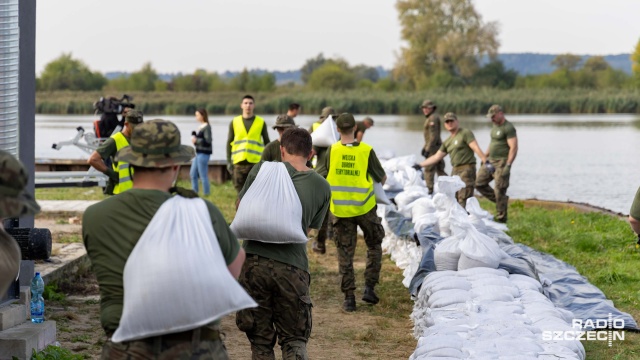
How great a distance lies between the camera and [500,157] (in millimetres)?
14617

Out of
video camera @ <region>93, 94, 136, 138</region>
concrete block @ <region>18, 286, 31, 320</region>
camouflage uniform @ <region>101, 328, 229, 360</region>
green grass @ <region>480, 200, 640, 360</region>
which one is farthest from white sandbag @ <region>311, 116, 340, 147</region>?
camouflage uniform @ <region>101, 328, 229, 360</region>

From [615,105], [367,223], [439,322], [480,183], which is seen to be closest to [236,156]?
[480,183]

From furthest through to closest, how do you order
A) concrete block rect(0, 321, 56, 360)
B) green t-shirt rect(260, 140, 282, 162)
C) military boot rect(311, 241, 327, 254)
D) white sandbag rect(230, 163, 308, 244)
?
military boot rect(311, 241, 327, 254) → green t-shirt rect(260, 140, 282, 162) → concrete block rect(0, 321, 56, 360) → white sandbag rect(230, 163, 308, 244)

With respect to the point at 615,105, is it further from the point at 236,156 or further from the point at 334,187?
the point at 334,187

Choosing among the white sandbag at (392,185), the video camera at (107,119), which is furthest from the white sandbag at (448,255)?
the video camera at (107,119)

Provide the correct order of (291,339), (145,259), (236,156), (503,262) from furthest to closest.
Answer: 1. (236,156)
2. (503,262)
3. (291,339)
4. (145,259)

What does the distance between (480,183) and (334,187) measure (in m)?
6.15

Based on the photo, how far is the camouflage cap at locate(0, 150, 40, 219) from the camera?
12.4 ft

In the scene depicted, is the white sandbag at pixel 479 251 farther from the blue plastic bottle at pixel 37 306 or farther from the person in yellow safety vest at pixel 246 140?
the person in yellow safety vest at pixel 246 140

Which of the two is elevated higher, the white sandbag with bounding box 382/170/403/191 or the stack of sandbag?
the white sandbag with bounding box 382/170/403/191

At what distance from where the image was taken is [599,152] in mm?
37719

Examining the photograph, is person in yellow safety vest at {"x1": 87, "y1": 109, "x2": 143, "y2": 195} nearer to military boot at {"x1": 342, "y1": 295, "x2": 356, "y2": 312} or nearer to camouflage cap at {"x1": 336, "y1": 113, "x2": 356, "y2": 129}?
camouflage cap at {"x1": 336, "y1": 113, "x2": 356, "y2": 129}

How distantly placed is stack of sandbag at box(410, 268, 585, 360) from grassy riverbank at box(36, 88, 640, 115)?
157 ft

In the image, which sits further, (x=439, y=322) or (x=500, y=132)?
(x=500, y=132)
